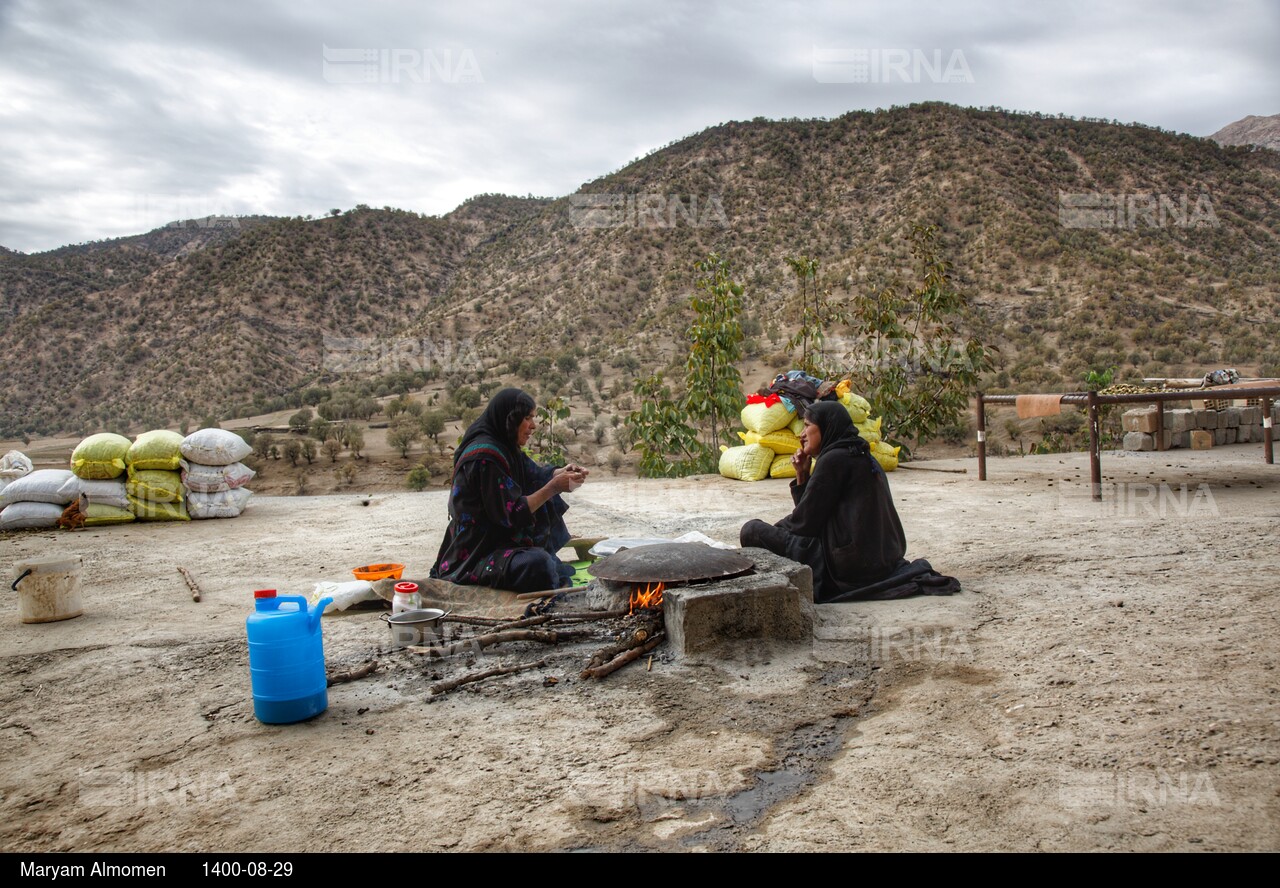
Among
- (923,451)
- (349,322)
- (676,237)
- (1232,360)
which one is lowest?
(923,451)

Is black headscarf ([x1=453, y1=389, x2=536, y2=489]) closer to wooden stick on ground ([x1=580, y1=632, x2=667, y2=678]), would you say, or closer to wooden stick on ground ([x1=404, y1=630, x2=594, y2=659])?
wooden stick on ground ([x1=404, y1=630, x2=594, y2=659])

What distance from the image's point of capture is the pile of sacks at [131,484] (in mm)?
7922

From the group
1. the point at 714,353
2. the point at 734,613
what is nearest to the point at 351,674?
the point at 734,613

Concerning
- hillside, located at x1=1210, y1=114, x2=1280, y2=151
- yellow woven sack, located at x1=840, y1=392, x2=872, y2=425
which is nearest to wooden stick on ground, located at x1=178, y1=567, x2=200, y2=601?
yellow woven sack, located at x1=840, y1=392, x2=872, y2=425

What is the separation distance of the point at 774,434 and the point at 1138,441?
5387 millimetres

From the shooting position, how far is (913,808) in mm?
→ 2096

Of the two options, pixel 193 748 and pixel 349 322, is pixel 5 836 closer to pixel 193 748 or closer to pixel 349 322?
pixel 193 748

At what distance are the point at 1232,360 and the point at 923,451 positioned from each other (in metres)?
9.00

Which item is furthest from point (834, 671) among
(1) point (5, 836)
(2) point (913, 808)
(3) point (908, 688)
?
(1) point (5, 836)

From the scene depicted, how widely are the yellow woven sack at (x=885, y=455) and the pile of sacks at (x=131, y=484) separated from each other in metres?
6.74

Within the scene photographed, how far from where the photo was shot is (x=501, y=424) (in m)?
4.55

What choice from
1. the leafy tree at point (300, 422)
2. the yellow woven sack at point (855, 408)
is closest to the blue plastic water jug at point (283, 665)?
the yellow woven sack at point (855, 408)

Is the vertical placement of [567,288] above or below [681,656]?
above

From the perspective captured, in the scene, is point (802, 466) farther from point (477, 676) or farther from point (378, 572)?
point (378, 572)
